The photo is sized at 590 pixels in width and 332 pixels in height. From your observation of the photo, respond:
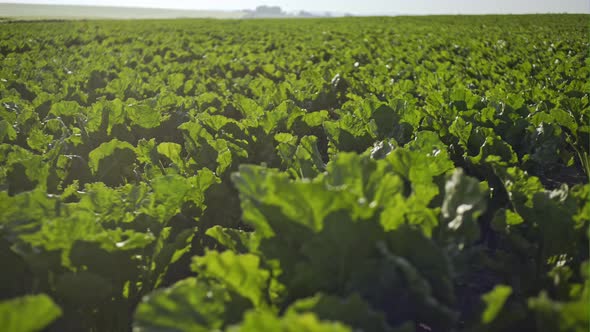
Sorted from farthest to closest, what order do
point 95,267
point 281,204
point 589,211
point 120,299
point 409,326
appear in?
1. point 120,299
2. point 95,267
3. point 589,211
4. point 281,204
5. point 409,326

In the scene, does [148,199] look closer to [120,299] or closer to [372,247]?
[120,299]

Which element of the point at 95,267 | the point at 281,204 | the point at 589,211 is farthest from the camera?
the point at 95,267

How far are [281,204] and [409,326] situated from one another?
52 centimetres

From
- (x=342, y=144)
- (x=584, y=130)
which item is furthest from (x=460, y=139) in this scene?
(x=584, y=130)

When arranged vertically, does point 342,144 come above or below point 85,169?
above

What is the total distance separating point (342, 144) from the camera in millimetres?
3096

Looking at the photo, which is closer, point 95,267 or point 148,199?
point 95,267

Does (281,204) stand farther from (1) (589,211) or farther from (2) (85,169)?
(2) (85,169)

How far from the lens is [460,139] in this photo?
3072 mm

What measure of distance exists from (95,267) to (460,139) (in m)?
2.38

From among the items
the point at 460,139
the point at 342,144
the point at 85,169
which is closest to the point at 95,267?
the point at 85,169

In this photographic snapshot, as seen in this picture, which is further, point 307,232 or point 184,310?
point 307,232

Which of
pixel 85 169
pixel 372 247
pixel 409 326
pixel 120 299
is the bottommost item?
pixel 120 299

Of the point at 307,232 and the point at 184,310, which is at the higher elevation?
the point at 307,232
